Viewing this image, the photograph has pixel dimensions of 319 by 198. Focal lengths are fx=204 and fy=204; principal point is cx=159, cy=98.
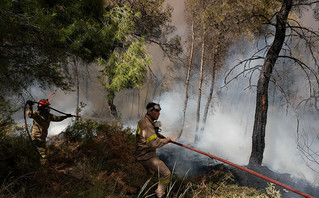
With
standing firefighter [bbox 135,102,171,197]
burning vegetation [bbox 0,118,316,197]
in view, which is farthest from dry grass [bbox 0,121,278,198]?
standing firefighter [bbox 135,102,171,197]

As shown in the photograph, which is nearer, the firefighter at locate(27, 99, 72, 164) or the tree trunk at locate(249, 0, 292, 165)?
the firefighter at locate(27, 99, 72, 164)

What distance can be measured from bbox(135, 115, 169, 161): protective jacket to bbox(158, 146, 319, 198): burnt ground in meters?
0.83

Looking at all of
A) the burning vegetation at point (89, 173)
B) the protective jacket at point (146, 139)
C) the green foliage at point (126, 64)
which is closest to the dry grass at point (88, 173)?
the burning vegetation at point (89, 173)

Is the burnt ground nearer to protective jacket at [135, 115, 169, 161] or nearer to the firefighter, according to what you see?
protective jacket at [135, 115, 169, 161]

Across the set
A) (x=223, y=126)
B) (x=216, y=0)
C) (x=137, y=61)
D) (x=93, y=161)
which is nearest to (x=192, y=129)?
(x=223, y=126)

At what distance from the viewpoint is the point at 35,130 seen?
5.18 meters

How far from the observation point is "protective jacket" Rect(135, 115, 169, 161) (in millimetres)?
3154

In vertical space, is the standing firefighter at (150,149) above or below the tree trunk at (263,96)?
below

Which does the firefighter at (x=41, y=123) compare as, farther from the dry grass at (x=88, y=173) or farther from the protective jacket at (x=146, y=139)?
the protective jacket at (x=146, y=139)

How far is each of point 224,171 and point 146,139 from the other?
2.90 m

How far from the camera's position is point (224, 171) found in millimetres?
Result: 5105

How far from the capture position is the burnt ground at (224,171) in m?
4.69

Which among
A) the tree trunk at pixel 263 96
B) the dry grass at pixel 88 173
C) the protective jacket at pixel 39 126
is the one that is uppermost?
the tree trunk at pixel 263 96

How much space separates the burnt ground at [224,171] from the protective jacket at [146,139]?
2.73 ft
